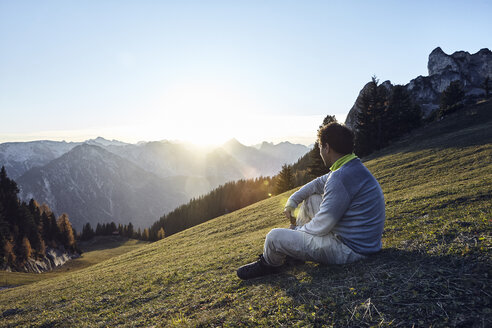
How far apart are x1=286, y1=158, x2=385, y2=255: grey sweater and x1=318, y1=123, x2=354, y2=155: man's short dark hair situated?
1.22 feet

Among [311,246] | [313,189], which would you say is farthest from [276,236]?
[313,189]

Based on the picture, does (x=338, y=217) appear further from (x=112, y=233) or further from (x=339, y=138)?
(x=112, y=233)

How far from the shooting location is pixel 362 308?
4.61 meters

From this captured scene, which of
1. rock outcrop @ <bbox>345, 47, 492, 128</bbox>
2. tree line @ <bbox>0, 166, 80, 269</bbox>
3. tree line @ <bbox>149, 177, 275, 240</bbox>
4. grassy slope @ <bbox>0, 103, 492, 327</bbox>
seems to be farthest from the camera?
tree line @ <bbox>149, 177, 275, 240</bbox>

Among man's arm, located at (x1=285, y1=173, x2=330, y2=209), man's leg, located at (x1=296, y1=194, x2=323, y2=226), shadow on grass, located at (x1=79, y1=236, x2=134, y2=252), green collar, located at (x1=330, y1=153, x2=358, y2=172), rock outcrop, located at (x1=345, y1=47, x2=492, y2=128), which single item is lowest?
shadow on grass, located at (x1=79, y1=236, x2=134, y2=252)

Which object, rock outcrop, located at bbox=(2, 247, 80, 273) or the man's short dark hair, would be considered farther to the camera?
rock outcrop, located at bbox=(2, 247, 80, 273)

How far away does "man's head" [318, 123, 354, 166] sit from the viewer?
632 cm

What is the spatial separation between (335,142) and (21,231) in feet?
338

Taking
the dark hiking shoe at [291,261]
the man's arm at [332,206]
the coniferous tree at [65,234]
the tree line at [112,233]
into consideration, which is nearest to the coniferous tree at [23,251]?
the coniferous tree at [65,234]

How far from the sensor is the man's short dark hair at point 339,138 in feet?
20.7

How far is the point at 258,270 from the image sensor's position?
7.45 m

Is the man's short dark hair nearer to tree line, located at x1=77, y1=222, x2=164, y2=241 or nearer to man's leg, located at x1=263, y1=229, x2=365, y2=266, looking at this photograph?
man's leg, located at x1=263, y1=229, x2=365, y2=266

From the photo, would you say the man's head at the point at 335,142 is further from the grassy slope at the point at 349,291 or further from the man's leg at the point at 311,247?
the grassy slope at the point at 349,291

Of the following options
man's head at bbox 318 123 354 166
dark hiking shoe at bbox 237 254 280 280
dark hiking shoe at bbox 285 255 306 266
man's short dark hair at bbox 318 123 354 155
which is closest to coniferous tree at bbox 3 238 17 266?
dark hiking shoe at bbox 237 254 280 280
